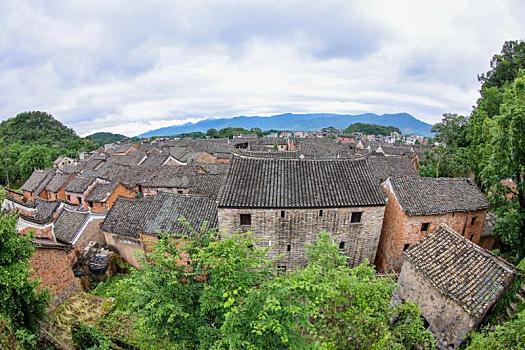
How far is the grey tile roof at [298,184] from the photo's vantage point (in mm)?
17109

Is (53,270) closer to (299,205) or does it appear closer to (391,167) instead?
(299,205)

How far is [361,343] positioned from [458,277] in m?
5.97

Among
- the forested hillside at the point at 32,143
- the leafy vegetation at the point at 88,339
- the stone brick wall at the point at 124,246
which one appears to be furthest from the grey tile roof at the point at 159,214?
the forested hillside at the point at 32,143

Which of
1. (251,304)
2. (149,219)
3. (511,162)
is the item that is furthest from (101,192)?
(511,162)

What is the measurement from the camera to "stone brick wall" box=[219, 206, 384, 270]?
17.1m

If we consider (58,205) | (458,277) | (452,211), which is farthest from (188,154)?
(458,277)

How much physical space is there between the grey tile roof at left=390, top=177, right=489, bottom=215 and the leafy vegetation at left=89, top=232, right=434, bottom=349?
8840 millimetres

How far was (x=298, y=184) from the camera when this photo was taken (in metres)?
18.1

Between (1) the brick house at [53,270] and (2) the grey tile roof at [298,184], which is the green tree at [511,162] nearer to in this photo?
(2) the grey tile roof at [298,184]

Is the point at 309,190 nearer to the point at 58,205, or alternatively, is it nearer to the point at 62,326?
the point at 62,326

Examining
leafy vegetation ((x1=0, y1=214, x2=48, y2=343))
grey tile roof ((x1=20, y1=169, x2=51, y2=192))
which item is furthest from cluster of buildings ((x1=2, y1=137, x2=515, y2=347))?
grey tile roof ((x1=20, y1=169, x2=51, y2=192))

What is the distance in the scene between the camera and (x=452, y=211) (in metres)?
18.4

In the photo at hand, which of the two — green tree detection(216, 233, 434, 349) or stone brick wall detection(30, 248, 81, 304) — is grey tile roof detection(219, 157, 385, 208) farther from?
stone brick wall detection(30, 248, 81, 304)

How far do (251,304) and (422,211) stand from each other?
45.5 ft
